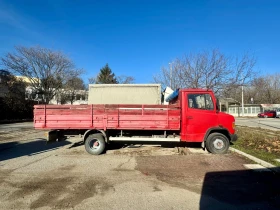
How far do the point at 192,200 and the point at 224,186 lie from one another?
1.18m

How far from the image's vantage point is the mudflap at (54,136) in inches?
320

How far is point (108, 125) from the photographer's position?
8180mm

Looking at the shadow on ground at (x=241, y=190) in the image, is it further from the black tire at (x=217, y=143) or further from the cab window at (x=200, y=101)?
the cab window at (x=200, y=101)

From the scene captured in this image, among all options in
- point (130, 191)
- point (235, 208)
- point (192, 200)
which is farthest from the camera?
point (130, 191)

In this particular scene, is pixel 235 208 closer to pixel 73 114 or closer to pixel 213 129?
pixel 213 129

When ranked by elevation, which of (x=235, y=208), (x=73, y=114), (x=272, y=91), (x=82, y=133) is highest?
(x=272, y=91)

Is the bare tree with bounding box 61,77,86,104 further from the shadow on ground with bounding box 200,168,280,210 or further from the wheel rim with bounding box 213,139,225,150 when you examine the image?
the shadow on ground with bounding box 200,168,280,210

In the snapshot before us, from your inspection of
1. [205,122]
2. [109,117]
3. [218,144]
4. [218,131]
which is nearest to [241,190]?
[218,144]

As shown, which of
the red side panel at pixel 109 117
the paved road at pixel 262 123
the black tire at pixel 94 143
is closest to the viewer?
the red side panel at pixel 109 117

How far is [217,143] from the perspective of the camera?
8.20 meters

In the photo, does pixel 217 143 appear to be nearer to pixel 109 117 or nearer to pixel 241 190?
pixel 241 190

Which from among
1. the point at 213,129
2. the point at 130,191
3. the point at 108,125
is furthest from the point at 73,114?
the point at 213,129

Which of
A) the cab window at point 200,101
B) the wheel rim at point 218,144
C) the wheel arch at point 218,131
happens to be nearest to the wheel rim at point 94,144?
the cab window at point 200,101

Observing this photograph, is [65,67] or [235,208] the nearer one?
[235,208]
